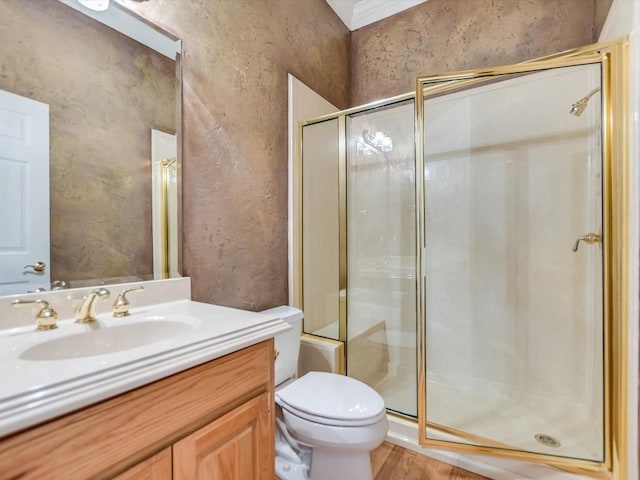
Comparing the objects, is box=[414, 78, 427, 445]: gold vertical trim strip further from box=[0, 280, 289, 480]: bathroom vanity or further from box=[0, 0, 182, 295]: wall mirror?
box=[0, 0, 182, 295]: wall mirror

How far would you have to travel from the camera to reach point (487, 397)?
6.18 ft

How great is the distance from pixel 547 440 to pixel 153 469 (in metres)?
1.71

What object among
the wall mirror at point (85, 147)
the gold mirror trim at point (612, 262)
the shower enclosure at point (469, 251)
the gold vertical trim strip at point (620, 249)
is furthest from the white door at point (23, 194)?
the gold vertical trim strip at point (620, 249)

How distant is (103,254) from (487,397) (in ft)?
6.97

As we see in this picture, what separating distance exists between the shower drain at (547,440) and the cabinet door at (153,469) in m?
1.63

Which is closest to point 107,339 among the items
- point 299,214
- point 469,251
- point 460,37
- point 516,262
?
point 299,214

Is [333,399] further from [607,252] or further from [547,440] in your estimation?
[607,252]

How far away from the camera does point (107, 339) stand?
88cm

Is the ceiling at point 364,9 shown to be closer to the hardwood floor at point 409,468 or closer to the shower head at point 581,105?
the shower head at point 581,105

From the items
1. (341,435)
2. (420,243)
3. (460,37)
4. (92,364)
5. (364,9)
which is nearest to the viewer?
(92,364)

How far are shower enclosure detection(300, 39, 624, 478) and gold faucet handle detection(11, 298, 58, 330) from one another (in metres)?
1.23

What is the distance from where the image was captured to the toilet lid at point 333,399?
1.14 metres

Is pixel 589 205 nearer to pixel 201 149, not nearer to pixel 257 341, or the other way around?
pixel 257 341

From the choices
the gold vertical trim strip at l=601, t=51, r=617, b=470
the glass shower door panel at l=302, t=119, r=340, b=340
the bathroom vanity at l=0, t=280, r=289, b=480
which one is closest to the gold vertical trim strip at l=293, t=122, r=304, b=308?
the glass shower door panel at l=302, t=119, r=340, b=340
